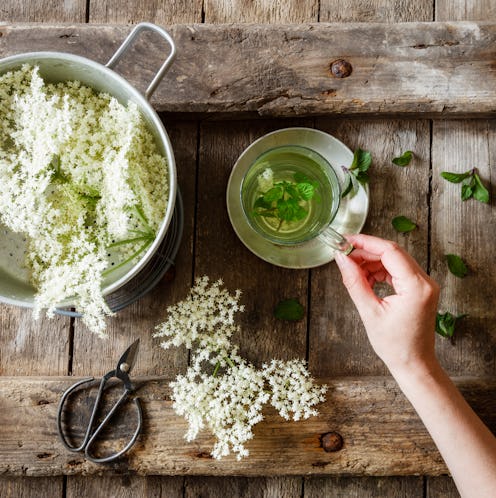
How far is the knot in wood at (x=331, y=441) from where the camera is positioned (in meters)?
1.00

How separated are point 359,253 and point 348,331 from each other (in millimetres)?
194

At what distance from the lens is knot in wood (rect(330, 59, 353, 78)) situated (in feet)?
3.23

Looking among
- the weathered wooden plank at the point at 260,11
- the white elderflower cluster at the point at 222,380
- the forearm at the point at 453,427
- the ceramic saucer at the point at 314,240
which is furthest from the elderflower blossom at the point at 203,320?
the weathered wooden plank at the point at 260,11

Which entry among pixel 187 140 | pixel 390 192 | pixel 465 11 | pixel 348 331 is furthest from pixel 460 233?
pixel 187 140

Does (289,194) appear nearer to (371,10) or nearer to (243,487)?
(371,10)

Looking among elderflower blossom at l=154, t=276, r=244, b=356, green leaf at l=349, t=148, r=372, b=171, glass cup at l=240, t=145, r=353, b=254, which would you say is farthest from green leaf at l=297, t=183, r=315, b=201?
elderflower blossom at l=154, t=276, r=244, b=356

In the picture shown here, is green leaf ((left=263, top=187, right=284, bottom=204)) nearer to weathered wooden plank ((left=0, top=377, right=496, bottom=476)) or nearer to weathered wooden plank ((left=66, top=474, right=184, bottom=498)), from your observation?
weathered wooden plank ((left=0, top=377, right=496, bottom=476))

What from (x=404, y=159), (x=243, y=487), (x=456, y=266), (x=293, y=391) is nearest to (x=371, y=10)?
(x=404, y=159)

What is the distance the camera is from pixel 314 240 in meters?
1.03

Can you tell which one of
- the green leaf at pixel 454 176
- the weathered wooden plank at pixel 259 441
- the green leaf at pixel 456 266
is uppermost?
the green leaf at pixel 454 176

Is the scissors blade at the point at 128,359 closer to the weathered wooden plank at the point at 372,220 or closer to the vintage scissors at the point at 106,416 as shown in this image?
the vintage scissors at the point at 106,416

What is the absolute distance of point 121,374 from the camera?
0.99 meters

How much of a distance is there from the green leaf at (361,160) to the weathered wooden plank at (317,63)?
9 cm

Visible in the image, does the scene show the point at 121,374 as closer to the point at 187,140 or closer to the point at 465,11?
the point at 187,140
